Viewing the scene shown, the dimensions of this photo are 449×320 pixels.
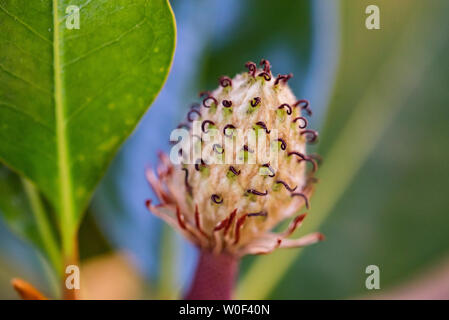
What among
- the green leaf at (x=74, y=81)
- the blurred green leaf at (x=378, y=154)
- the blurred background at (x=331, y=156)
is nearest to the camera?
the green leaf at (x=74, y=81)

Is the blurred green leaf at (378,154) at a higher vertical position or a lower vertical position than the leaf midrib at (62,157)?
higher

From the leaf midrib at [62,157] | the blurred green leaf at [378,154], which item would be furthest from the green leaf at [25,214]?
the blurred green leaf at [378,154]

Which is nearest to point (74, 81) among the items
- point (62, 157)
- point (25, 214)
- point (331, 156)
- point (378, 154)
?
point (62, 157)

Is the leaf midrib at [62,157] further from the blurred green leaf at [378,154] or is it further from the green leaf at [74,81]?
the blurred green leaf at [378,154]

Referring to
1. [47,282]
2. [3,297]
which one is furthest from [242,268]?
[3,297]

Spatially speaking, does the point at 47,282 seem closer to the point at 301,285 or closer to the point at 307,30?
the point at 301,285

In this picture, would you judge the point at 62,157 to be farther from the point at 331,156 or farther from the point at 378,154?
the point at 378,154
